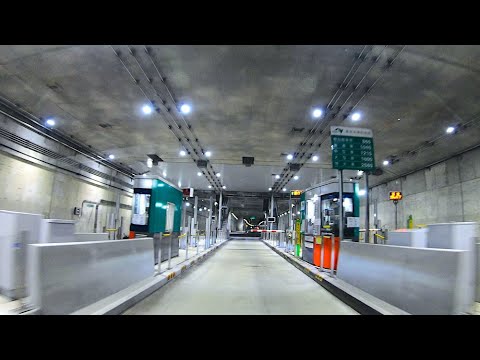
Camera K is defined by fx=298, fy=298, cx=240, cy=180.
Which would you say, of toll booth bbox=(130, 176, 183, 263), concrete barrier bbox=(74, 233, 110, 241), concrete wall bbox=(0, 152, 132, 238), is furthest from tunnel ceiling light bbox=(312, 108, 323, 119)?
concrete wall bbox=(0, 152, 132, 238)

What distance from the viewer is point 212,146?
1356 cm

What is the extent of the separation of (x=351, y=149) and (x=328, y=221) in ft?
11.0

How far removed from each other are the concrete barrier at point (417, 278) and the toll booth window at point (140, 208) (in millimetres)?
6777

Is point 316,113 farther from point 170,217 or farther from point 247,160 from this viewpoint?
point 170,217

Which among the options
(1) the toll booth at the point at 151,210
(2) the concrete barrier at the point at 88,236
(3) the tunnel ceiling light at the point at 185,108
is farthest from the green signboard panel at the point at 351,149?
(2) the concrete barrier at the point at 88,236

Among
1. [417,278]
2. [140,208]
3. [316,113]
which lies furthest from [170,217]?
[417,278]

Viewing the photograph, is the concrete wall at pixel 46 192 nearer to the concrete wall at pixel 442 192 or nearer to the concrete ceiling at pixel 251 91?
the concrete ceiling at pixel 251 91

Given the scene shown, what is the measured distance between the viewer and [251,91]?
8.19 metres

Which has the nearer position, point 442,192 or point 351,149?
point 351,149

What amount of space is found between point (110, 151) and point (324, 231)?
36.6 feet

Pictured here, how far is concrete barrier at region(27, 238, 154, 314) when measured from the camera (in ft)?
10.2
